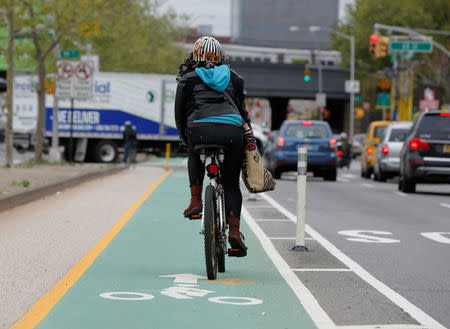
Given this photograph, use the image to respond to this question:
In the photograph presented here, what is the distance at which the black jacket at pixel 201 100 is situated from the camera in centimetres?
822

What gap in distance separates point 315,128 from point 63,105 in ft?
54.6

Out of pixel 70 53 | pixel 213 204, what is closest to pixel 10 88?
pixel 70 53

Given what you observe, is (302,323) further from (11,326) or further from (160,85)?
(160,85)

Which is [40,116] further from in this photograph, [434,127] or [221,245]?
[221,245]

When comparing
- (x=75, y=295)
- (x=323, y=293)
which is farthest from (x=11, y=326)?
(x=323, y=293)

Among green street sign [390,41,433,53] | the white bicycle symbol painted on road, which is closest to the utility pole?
green street sign [390,41,433,53]

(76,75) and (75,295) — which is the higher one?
(76,75)

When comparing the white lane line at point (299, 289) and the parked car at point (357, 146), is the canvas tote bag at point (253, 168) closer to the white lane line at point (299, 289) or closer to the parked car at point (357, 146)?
the white lane line at point (299, 289)

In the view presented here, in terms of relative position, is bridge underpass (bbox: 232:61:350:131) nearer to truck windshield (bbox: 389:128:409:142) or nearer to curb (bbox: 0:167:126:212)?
truck windshield (bbox: 389:128:409:142)

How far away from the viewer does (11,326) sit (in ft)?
20.9

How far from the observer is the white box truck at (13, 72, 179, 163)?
42.5 m

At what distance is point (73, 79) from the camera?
28797 mm

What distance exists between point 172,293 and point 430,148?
1532 centimetres

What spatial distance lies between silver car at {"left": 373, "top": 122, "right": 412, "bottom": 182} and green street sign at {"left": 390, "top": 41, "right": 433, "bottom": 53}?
20.5 m
